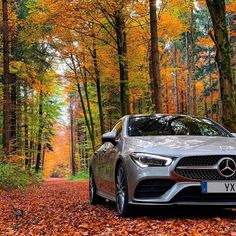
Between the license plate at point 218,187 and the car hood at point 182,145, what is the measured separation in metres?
0.38

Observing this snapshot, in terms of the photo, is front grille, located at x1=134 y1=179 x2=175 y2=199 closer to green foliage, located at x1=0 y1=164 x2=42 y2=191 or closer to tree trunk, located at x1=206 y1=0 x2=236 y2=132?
tree trunk, located at x1=206 y1=0 x2=236 y2=132

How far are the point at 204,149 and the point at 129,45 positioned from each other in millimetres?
18212

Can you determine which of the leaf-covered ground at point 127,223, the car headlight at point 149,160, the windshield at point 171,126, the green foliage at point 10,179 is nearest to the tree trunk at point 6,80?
the green foliage at point 10,179

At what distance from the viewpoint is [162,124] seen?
7.59 m

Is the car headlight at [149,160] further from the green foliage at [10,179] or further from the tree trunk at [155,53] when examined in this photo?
the green foliage at [10,179]

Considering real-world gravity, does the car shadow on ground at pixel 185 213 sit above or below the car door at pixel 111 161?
below

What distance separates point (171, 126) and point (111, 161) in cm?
111

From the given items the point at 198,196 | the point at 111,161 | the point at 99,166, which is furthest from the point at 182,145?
the point at 99,166

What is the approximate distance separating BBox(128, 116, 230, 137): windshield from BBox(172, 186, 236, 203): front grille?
151cm

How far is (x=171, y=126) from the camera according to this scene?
24.8ft

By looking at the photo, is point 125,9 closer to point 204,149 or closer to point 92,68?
point 92,68

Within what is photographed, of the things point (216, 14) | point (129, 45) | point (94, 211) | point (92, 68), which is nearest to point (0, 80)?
point (92, 68)

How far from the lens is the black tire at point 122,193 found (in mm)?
6320

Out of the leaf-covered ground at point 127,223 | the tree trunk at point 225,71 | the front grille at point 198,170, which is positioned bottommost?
the leaf-covered ground at point 127,223
